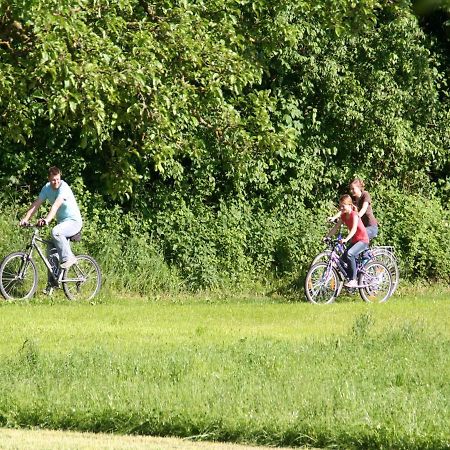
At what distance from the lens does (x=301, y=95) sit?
21.3 metres

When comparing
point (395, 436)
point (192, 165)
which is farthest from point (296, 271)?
point (395, 436)

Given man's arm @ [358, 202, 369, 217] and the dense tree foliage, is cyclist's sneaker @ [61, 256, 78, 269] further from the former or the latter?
man's arm @ [358, 202, 369, 217]

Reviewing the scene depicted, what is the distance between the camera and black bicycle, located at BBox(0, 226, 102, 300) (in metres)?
16.5

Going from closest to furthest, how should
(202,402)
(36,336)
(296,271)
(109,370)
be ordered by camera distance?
(202,402) → (109,370) → (36,336) → (296,271)

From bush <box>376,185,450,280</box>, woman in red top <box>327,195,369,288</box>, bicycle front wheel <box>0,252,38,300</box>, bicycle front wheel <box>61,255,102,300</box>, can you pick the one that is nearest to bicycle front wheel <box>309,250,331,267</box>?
woman in red top <box>327,195,369,288</box>

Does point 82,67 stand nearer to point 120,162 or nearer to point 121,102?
point 121,102

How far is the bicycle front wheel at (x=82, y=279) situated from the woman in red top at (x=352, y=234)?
3621 millimetres

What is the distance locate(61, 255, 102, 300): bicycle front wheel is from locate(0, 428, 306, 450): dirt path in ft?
27.6

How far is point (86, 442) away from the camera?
795cm

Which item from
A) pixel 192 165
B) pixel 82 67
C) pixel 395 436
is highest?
pixel 82 67

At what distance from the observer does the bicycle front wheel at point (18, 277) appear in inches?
647

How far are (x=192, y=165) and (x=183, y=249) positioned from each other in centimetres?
184

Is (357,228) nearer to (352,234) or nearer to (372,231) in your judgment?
(352,234)

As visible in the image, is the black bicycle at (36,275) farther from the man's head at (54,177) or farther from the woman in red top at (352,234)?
the woman in red top at (352,234)
